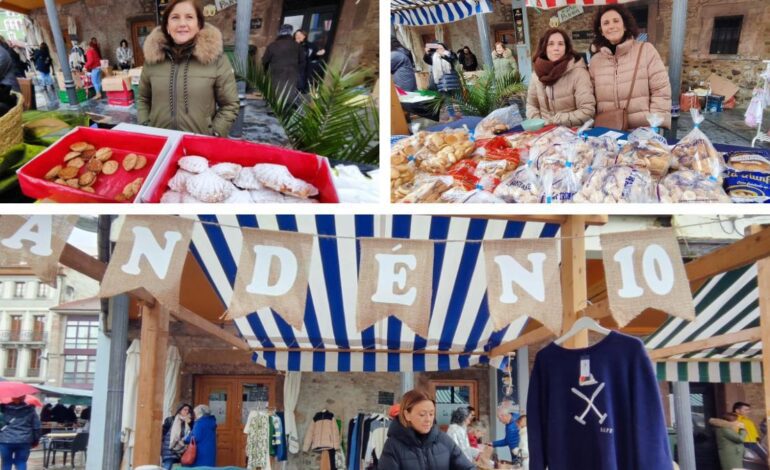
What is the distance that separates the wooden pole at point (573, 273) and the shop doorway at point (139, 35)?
2.42 metres

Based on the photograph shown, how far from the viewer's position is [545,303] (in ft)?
10.8

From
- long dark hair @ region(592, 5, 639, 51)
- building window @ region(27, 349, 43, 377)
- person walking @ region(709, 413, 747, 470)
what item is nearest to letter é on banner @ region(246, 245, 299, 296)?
long dark hair @ region(592, 5, 639, 51)

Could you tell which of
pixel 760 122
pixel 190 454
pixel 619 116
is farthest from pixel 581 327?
pixel 190 454

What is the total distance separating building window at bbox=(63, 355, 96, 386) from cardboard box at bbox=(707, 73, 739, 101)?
51.7 ft

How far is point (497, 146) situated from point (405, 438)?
4.95ft

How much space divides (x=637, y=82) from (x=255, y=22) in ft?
6.78

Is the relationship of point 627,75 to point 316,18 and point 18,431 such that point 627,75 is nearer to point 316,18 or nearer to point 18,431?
point 316,18

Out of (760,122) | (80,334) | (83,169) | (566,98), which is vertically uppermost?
(566,98)

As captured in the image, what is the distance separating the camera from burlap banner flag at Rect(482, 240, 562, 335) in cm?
328

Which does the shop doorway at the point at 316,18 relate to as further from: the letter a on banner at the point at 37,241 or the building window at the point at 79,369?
the building window at the point at 79,369

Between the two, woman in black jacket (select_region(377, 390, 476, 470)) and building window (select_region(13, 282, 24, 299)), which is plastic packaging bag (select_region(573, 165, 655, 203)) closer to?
woman in black jacket (select_region(377, 390, 476, 470))

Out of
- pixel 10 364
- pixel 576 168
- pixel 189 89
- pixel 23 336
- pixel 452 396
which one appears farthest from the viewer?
pixel 10 364

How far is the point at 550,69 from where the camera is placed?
13.4 ft

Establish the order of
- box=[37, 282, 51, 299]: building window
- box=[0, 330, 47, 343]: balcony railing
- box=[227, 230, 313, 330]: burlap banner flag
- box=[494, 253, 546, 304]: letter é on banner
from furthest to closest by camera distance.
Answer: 1. box=[0, 330, 47, 343]: balcony railing
2. box=[37, 282, 51, 299]: building window
3. box=[494, 253, 546, 304]: letter é on banner
4. box=[227, 230, 313, 330]: burlap banner flag
